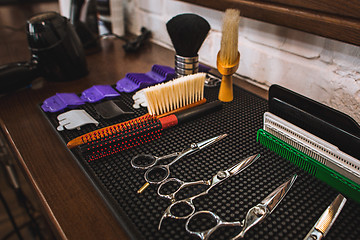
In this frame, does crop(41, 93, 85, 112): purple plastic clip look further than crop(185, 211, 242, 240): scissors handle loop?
Yes

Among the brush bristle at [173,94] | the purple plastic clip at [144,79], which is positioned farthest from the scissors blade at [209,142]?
the purple plastic clip at [144,79]

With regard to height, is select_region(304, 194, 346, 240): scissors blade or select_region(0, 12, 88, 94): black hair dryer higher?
select_region(0, 12, 88, 94): black hair dryer

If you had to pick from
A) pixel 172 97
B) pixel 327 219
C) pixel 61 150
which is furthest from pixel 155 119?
pixel 327 219

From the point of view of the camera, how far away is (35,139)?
57 centimetres

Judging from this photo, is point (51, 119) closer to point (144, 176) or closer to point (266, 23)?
point (144, 176)

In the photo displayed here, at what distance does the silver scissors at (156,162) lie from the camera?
452 mm

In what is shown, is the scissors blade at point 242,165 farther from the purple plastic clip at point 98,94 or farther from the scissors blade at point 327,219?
the purple plastic clip at point 98,94

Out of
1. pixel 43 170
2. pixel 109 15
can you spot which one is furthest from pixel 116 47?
pixel 43 170

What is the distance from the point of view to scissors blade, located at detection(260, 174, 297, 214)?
40 centimetres

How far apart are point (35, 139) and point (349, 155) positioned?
533mm

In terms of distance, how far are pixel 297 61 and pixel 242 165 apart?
0.34 metres

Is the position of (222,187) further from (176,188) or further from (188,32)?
(188,32)

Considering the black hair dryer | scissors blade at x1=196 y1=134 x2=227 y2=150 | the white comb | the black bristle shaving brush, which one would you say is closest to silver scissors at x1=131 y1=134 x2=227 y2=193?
scissors blade at x1=196 y1=134 x2=227 y2=150

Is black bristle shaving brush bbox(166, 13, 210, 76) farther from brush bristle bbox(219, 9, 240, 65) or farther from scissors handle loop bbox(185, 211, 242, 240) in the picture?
scissors handle loop bbox(185, 211, 242, 240)
